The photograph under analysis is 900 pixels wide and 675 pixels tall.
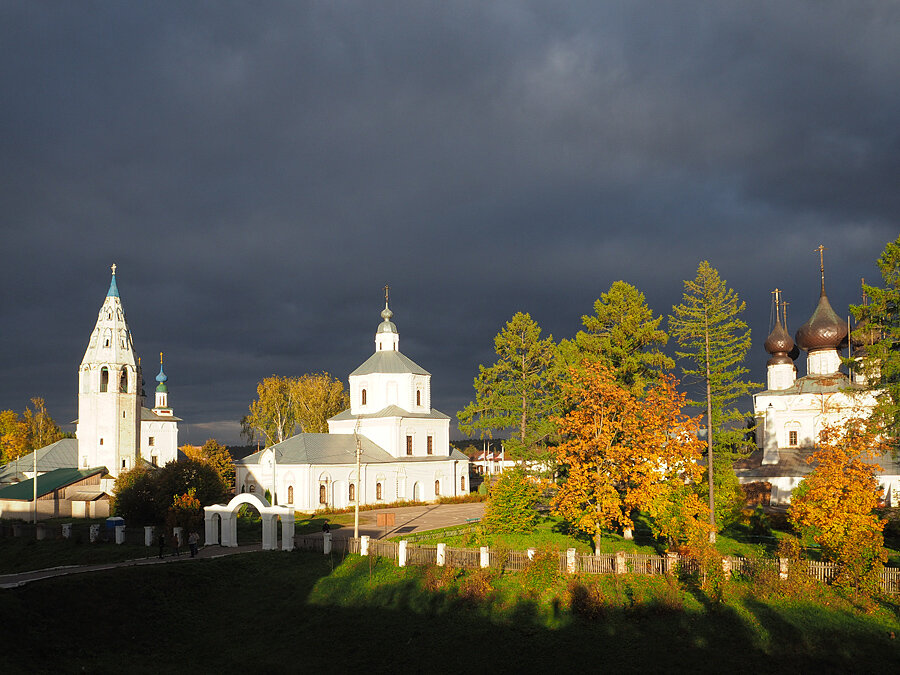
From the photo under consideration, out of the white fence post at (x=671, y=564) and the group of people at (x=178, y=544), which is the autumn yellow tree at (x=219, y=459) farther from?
the white fence post at (x=671, y=564)

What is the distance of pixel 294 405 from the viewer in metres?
79.9

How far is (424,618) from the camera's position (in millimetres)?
22422

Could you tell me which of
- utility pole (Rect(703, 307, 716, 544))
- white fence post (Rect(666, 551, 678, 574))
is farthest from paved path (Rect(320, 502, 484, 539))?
white fence post (Rect(666, 551, 678, 574))

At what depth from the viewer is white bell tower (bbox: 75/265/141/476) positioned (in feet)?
187

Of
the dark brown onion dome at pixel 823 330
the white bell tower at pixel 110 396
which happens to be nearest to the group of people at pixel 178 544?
the white bell tower at pixel 110 396

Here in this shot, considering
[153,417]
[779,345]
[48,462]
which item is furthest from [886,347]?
[153,417]

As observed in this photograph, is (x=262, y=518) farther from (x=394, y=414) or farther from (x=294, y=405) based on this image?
(x=294, y=405)

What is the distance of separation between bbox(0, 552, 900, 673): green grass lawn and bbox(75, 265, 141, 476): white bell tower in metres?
34.2

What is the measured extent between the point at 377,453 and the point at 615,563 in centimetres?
3343

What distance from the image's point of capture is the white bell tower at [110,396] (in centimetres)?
5694

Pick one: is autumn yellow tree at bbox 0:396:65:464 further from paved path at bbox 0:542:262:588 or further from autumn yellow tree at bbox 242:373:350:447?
paved path at bbox 0:542:262:588

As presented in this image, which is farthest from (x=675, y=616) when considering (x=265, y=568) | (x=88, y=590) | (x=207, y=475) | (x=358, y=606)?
(x=207, y=475)

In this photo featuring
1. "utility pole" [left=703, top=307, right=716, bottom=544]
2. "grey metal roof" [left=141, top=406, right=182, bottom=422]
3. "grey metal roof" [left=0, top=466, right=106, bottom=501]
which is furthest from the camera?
"grey metal roof" [left=141, top=406, right=182, bottom=422]

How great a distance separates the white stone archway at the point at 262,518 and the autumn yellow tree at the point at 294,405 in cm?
4286
